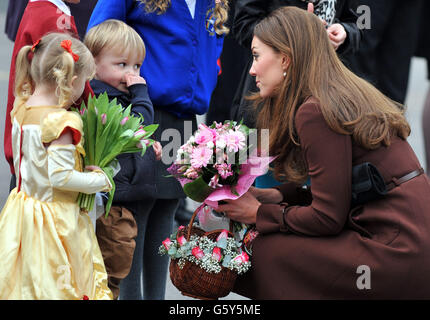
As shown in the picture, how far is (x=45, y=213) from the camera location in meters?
3.01

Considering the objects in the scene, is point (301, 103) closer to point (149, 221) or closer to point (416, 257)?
point (416, 257)

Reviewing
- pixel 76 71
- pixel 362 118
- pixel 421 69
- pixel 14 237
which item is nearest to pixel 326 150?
pixel 362 118

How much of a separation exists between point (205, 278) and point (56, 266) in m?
0.59

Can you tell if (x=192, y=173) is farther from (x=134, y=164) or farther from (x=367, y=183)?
(x=367, y=183)

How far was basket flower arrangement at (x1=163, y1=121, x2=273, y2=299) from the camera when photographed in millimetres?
3068

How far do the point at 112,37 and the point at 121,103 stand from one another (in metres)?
0.30

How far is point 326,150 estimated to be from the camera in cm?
303

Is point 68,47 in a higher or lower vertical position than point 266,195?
higher

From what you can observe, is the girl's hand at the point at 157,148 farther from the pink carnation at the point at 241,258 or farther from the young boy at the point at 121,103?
the pink carnation at the point at 241,258

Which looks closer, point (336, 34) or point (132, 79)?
point (132, 79)
